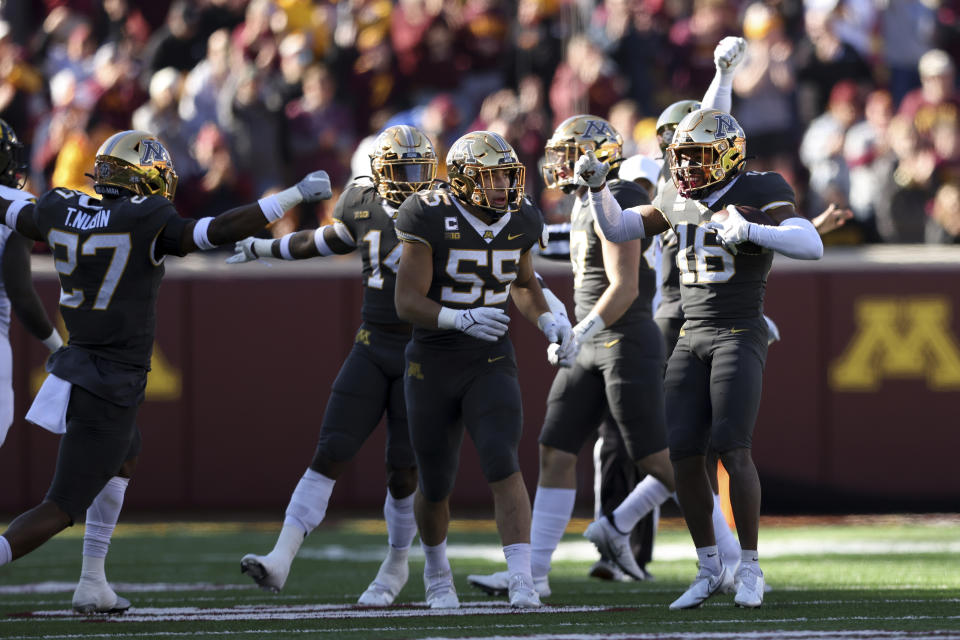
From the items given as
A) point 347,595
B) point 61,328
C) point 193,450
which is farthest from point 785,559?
point 61,328

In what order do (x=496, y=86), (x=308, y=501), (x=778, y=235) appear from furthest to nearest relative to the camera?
(x=496, y=86) < (x=308, y=501) < (x=778, y=235)

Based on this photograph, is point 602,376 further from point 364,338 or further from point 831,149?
point 831,149

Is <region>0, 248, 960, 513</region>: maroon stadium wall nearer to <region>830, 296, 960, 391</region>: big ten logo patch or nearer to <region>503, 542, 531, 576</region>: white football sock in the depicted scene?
<region>830, 296, 960, 391</region>: big ten logo patch

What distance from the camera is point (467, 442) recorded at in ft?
35.7

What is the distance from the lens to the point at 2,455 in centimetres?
1088

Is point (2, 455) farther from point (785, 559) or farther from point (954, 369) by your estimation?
point (954, 369)

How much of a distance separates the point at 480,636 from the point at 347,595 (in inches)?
74.0

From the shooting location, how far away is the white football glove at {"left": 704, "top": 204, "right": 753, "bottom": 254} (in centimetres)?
538

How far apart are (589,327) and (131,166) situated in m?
1.95

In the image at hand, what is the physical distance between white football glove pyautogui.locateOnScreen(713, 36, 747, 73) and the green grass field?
2249 mm

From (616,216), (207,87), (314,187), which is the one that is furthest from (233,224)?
(207,87)

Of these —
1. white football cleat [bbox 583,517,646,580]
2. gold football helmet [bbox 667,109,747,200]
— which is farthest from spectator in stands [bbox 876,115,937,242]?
gold football helmet [bbox 667,109,747,200]

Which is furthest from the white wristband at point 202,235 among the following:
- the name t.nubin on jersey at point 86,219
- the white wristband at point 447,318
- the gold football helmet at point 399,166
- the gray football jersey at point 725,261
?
the gray football jersey at point 725,261

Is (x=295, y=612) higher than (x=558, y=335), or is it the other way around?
(x=558, y=335)
